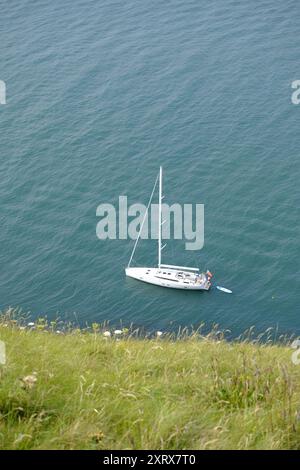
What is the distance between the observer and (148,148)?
229ft

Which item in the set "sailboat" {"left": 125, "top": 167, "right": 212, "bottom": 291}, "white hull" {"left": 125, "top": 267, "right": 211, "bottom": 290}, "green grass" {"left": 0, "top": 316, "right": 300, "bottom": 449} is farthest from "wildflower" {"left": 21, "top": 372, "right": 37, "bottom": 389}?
"white hull" {"left": 125, "top": 267, "right": 211, "bottom": 290}

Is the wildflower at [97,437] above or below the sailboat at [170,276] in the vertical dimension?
above

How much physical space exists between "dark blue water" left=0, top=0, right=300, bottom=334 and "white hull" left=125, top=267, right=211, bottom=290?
2.56 feet

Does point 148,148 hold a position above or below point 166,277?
above

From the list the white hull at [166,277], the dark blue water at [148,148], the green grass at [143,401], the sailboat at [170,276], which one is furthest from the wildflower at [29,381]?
the white hull at [166,277]

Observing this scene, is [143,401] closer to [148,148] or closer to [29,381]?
[29,381]

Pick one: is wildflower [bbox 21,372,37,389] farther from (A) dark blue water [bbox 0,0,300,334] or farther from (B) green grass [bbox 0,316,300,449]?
(A) dark blue water [bbox 0,0,300,334]

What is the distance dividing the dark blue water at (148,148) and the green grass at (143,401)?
41.2 metres

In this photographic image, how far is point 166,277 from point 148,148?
1662cm

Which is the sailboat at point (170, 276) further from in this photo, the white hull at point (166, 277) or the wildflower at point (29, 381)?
the wildflower at point (29, 381)

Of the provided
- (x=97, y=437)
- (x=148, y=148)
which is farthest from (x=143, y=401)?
(x=148, y=148)

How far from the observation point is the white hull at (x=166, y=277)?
5734 centimetres
